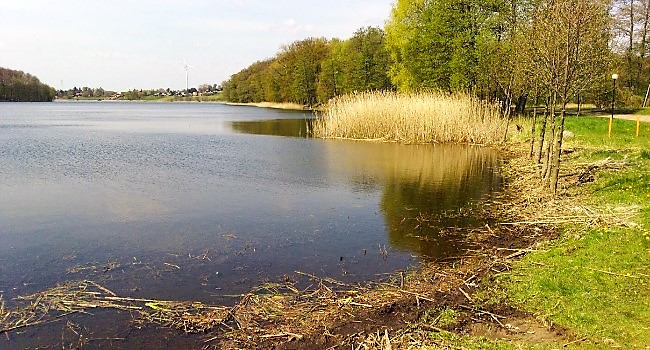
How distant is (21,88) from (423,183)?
116 metres

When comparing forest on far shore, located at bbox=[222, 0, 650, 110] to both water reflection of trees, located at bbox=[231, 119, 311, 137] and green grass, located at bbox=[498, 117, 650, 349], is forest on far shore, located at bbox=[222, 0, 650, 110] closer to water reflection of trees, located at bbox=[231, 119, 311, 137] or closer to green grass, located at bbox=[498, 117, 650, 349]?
green grass, located at bbox=[498, 117, 650, 349]

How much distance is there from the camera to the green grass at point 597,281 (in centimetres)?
490

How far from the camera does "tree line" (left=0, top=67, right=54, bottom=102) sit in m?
107

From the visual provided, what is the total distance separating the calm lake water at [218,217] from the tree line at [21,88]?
103873 mm

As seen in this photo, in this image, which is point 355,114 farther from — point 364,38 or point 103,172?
point 364,38

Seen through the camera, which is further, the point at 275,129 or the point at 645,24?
the point at 645,24

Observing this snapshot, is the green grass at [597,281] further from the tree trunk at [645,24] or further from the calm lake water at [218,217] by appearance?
the tree trunk at [645,24]

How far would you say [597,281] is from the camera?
6.00m

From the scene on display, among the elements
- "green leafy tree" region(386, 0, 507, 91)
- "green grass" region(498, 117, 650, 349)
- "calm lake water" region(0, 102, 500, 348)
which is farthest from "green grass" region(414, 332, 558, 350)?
"green leafy tree" region(386, 0, 507, 91)

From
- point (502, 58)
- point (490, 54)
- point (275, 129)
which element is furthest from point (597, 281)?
point (275, 129)

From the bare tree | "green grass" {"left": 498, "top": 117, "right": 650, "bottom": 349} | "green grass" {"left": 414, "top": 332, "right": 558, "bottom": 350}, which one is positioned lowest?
"green grass" {"left": 414, "top": 332, "right": 558, "bottom": 350}

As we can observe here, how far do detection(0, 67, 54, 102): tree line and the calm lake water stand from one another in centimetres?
10387

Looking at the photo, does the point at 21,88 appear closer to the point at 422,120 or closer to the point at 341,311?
the point at 422,120

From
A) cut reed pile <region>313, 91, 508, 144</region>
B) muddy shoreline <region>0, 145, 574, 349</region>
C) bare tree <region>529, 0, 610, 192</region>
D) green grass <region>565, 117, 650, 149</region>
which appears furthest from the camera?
cut reed pile <region>313, 91, 508, 144</region>
